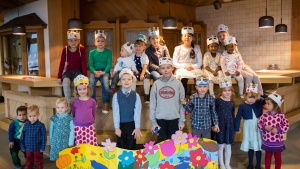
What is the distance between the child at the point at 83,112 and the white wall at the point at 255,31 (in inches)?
209

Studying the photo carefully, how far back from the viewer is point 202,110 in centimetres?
349

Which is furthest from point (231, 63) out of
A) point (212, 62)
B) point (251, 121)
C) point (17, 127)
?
point (17, 127)

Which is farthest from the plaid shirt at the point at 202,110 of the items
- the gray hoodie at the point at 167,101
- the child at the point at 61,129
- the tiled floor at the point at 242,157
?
the child at the point at 61,129

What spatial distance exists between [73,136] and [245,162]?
7.50 feet

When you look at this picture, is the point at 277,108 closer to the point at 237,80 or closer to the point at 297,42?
the point at 237,80

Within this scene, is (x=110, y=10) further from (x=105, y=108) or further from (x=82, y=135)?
(x=82, y=135)

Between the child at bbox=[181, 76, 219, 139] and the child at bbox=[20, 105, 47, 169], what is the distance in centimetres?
167

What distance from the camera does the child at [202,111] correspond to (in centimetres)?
348

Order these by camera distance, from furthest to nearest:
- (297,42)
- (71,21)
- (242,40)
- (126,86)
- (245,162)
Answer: (242,40) < (297,42) < (71,21) < (245,162) < (126,86)

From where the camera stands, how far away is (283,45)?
7.26 meters

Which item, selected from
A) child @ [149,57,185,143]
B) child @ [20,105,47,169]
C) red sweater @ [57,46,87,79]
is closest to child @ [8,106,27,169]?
child @ [20,105,47,169]

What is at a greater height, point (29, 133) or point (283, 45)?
point (283, 45)

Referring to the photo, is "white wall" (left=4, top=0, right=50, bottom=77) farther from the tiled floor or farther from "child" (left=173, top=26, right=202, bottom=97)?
"child" (left=173, top=26, right=202, bottom=97)

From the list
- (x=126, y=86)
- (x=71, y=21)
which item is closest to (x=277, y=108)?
(x=126, y=86)
